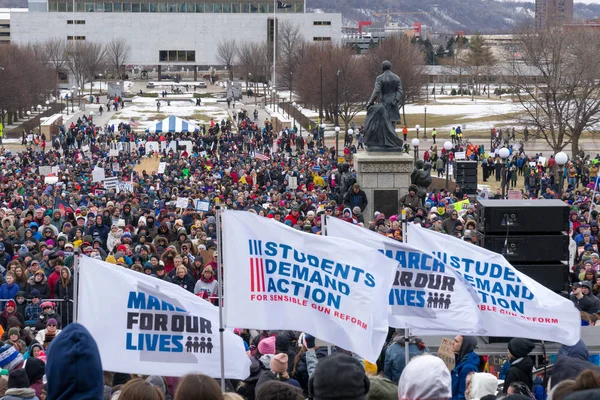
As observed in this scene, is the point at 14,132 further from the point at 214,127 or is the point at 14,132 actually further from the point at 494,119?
the point at 494,119

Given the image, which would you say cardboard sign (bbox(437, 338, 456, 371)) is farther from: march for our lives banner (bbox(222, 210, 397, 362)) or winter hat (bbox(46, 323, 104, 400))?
winter hat (bbox(46, 323, 104, 400))

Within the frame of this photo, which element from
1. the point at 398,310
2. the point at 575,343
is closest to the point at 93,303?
the point at 398,310

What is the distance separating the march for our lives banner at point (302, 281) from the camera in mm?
8125

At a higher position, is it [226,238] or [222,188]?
[226,238]

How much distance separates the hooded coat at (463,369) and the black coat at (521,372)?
0.40 meters

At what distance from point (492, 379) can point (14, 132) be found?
61499mm

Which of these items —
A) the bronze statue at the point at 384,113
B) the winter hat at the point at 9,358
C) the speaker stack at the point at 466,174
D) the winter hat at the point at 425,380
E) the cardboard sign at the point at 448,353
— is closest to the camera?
the winter hat at the point at 425,380

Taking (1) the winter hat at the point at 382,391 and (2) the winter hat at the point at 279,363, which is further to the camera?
(2) the winter hat at the point at 279,363

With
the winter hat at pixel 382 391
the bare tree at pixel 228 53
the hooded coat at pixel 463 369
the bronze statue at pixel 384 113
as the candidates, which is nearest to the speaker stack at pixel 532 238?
the hooded coat at pixel 463 369

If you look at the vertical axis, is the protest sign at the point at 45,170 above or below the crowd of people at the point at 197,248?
below

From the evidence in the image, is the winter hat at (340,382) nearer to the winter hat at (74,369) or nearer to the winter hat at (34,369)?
the winter hat at (74,369)

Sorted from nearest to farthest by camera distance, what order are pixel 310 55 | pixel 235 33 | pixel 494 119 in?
pixel 494 119
pixel 310 55
pixel 235 33

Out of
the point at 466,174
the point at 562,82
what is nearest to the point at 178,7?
the point at 562,82

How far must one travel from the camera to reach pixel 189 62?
13575cm
